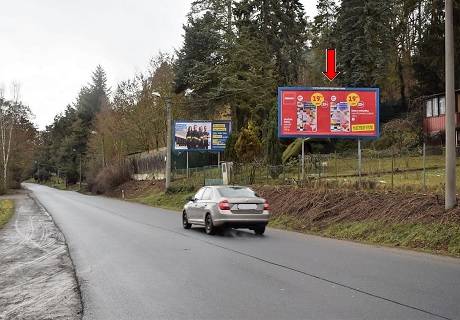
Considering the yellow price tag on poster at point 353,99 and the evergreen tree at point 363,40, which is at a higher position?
the evergreen tree at point 363,40

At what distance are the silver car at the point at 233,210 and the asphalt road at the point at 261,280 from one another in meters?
1.79

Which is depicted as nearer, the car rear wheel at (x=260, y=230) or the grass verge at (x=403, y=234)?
the grass verge at (x=403, y=234)

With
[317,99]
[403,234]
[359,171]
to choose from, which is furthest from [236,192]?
[317,99]

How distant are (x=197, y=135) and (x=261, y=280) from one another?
38593 millimetres

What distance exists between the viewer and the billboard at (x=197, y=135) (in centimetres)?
4766

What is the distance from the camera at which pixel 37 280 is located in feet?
32.7

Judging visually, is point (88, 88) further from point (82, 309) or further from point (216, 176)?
point (82, 309)

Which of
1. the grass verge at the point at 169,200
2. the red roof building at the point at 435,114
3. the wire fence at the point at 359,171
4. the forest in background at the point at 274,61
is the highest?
the forest in background at the point at 274,61

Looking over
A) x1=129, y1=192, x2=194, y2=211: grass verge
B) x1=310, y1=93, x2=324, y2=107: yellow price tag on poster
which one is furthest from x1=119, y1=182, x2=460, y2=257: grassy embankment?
x1=129, y1=192, x2=194, y2=211: grass verge

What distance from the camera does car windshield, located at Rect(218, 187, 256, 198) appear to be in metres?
18.0

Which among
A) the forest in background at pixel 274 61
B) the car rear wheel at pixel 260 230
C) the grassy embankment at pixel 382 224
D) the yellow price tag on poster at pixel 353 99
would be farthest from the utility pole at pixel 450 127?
the forest in background at pixel 274 61

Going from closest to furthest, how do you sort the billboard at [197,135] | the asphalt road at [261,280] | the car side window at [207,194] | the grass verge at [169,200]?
the asphalt road at [261,280]
the car side window at [207,194]
the grass verge at [169,200]
the billboard at [197,135]

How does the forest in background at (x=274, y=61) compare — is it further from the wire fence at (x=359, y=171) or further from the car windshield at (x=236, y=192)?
the car windshield at (x=236, y=192)

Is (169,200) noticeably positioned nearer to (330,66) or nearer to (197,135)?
(197,135)
